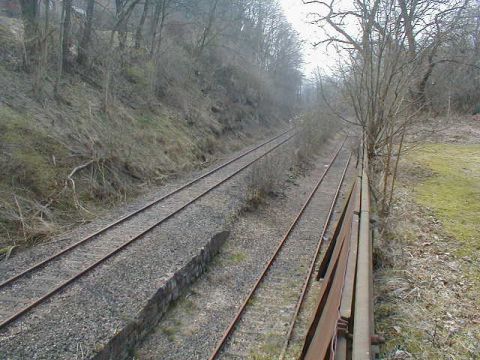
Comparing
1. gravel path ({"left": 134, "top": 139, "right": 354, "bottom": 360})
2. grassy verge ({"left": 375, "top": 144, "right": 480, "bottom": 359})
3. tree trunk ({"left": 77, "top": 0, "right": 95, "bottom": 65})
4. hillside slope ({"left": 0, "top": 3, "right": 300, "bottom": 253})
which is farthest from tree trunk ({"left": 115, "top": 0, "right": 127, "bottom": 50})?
grassy verge ({"left": 375, "top": 144, "right": 480, "bottom": 359})

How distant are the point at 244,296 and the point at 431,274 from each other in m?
4.30

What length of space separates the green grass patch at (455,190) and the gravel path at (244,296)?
350 cm

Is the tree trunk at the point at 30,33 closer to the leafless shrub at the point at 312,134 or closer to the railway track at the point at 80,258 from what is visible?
the railway track at the point at 80,258

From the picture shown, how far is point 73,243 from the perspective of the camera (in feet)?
33.7

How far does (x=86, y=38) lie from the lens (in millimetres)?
20562

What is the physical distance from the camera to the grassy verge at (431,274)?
15.0ft

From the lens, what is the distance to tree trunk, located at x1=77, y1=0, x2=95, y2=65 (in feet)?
66.2

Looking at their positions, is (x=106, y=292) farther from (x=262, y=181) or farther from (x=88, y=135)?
(x=262, y=181)

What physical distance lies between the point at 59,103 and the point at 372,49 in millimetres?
11641

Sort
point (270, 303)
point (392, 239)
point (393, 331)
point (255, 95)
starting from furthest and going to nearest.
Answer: point (255, 95)
point (270, 303)
point (392, 239)
point (393, 331)

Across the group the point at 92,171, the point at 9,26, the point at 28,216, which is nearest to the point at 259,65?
the point at 9,26

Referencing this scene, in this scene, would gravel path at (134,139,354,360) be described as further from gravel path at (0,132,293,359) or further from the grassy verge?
the grassy verge

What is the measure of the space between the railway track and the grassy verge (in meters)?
5.80

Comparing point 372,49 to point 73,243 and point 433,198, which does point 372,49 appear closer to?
point 433,198
